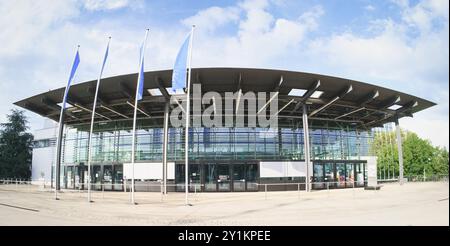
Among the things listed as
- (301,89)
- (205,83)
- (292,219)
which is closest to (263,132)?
(301,89)

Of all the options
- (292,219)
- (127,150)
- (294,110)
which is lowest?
(292,219)

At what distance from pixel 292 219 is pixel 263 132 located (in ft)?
58.4

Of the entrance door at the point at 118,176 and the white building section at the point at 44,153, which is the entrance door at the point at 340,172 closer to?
the entrance door at the point at 118,176

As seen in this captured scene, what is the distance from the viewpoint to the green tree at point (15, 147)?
51594 millimetres

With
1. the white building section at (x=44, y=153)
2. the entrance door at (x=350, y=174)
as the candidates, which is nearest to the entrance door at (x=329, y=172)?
the entrance door at (x=350, y=174)

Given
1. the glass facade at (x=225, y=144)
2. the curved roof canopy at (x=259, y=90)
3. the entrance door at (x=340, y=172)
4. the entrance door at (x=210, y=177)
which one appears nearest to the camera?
the curved roof canopy at (x=259, y=90)

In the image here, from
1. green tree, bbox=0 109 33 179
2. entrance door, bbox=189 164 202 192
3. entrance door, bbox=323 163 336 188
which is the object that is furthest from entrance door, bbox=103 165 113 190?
green tree, bbox=0 109 33 179

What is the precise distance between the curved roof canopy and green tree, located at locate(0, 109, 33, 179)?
22612 millimetres

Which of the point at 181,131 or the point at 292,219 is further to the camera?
the point at 181,131

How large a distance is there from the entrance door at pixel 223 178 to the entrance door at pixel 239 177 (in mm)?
502

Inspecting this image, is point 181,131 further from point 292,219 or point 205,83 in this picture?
point 292,219

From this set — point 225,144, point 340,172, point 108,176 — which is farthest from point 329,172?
point 108,176

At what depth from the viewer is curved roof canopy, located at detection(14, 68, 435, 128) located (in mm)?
23906

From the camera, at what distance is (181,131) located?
30.6 m
